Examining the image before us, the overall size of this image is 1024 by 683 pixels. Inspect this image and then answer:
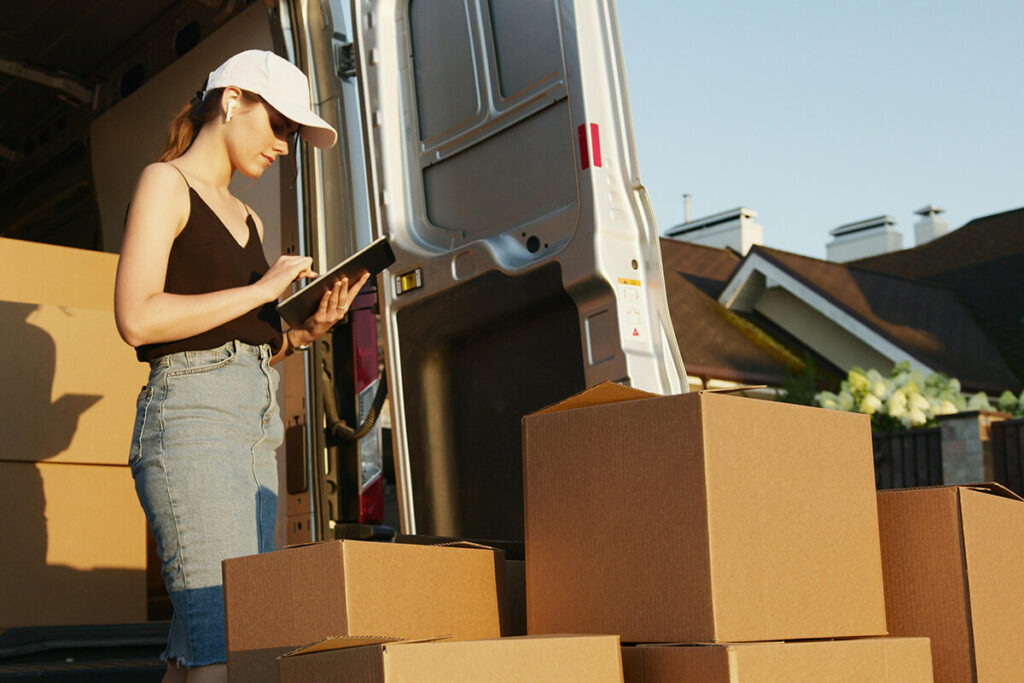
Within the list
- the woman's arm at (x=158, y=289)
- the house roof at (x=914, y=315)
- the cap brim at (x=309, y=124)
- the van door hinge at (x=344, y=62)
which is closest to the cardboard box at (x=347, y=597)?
the woman's arm at (x=158, y=289)

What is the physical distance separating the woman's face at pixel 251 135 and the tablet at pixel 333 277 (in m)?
0.23

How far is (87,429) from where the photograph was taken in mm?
3213

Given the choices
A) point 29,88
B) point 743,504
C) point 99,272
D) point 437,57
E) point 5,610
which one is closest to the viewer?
point 743,504

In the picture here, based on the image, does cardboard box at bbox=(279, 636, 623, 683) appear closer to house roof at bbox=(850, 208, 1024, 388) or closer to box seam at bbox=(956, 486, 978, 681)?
box seam at bbox=(956, 486, 978, 681)

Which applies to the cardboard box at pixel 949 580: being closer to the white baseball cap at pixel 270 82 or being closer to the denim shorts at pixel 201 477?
the denim shorts at pixel 201 477

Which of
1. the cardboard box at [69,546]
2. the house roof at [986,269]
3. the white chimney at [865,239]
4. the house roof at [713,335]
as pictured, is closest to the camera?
the cardboard box at [69,546]

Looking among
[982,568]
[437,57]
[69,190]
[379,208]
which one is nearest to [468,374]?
[379,208]

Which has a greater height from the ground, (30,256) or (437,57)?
(437,57)

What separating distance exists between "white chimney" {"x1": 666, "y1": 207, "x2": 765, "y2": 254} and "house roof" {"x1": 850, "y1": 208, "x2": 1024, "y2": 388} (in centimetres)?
250

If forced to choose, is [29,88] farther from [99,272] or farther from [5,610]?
[5,610]

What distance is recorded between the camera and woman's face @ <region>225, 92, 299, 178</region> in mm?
2193

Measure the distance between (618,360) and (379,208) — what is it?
1028mm

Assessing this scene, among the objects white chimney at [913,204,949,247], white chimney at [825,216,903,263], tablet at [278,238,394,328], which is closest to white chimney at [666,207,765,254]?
white chimney at [825,216,903,263]

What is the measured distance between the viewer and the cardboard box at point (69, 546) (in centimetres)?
305
